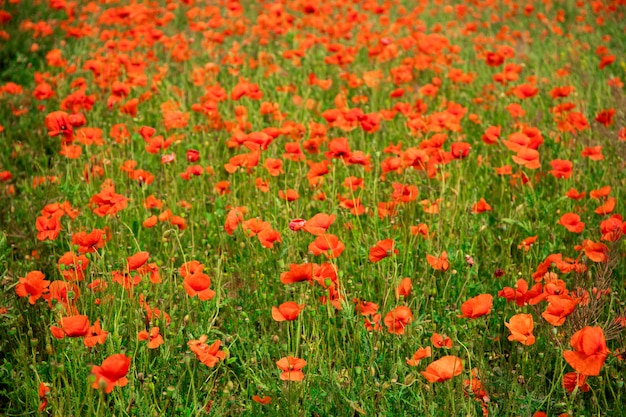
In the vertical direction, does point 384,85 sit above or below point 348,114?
below

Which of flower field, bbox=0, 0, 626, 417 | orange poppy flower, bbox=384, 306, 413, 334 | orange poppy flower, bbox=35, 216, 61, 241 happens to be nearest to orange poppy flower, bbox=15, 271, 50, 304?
flower field, bbox=0, 0, 626, 417

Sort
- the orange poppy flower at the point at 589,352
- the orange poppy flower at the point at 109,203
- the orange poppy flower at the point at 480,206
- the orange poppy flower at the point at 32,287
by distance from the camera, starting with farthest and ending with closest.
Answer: the orange poppy flower at the point at 480,206, the orange poppy flower at the point at 109,203, the orange poppy flower at the point at 32,287, the orange poppy flower at the point at 589,352

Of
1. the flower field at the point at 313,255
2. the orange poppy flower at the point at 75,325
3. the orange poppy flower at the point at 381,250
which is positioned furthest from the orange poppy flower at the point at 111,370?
the orange poppy flower at the point at 381,250

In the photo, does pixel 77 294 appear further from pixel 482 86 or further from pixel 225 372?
pixel 482 86

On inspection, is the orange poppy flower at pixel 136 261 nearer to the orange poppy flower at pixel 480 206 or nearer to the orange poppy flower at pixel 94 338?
the orange poppy flower at pixel 94 338

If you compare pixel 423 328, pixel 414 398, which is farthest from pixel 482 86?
pixel 414 398

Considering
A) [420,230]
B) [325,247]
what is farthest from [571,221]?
[325,247]

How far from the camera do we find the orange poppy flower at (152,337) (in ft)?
6.05

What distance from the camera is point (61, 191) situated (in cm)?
282

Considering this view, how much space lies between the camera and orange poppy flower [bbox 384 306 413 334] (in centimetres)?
192

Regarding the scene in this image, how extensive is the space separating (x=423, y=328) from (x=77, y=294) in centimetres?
112

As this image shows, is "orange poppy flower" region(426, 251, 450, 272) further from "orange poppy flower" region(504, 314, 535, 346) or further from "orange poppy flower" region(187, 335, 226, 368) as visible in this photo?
"orange poppy flower" region(187, 335, 226, 368)

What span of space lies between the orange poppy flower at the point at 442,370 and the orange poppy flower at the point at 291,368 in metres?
0.32

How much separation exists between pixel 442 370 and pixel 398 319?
1.13 ft
